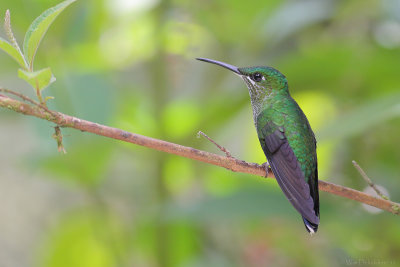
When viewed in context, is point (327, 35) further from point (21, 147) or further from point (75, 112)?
point (21, 147)

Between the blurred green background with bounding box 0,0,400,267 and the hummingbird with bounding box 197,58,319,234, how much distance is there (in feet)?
0.71

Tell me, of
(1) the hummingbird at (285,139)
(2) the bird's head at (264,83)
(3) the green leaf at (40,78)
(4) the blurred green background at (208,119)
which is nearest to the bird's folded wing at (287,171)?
(1) the hummingbird at (285,139)

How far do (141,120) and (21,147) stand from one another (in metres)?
1.63

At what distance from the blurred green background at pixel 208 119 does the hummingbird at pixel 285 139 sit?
8.5 inches

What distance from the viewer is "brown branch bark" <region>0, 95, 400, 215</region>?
1.07 meters

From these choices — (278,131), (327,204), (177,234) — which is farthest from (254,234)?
(278,131)

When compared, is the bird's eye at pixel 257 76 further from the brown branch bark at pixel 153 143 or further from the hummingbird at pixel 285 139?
the brown branch bark at pixel 153 143

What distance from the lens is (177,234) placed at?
2596 millimetres

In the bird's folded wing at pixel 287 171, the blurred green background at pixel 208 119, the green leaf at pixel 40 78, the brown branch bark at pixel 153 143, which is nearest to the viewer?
the green leaf at pixel 40 78

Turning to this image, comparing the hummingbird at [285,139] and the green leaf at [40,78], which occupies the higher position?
the green leaf at [40,78]

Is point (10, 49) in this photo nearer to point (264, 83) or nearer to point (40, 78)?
point (40, 78)

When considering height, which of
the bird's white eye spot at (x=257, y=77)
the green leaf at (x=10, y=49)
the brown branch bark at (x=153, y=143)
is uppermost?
the green leaf at (x=10, y=49)

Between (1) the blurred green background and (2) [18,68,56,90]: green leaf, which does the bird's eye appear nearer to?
(1) the blurred green background

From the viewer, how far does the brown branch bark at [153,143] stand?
1.07 meters
